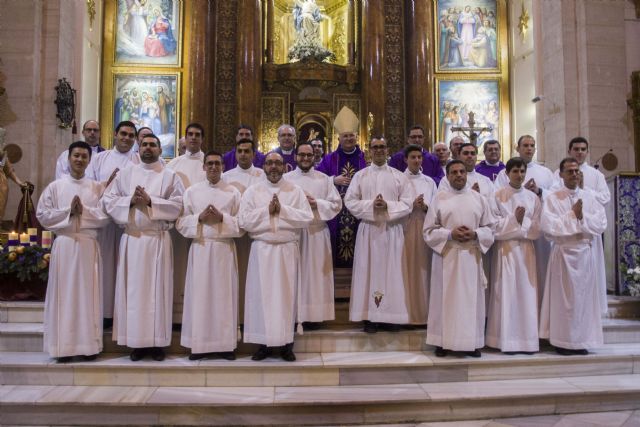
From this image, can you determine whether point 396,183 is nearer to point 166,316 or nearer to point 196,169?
point 196,169

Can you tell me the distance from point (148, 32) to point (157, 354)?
10700 mm

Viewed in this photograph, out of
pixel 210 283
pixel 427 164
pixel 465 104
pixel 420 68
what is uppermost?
pixel 420 68

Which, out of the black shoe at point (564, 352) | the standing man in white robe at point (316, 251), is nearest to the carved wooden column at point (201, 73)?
the standing man in white robe at point (316, 251)

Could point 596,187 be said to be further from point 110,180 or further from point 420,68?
point 420,68

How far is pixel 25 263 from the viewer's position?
262 inches

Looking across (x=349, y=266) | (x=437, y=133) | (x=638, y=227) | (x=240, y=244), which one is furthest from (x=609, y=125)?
(x=240, y=244)

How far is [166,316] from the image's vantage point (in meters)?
5.14

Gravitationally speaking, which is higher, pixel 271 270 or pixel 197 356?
pixel 271 270

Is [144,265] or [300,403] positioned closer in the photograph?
[300,403]

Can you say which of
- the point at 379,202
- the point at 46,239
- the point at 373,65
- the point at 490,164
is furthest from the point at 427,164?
the point at 373,65

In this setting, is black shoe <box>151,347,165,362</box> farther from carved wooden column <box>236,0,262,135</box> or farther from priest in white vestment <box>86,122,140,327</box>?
carved wooden column <box>236,0,262,135</box>

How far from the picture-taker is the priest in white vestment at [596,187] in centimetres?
621

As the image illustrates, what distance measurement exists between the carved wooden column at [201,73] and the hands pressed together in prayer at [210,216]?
27.9 feet

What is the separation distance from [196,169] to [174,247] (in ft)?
3.18
